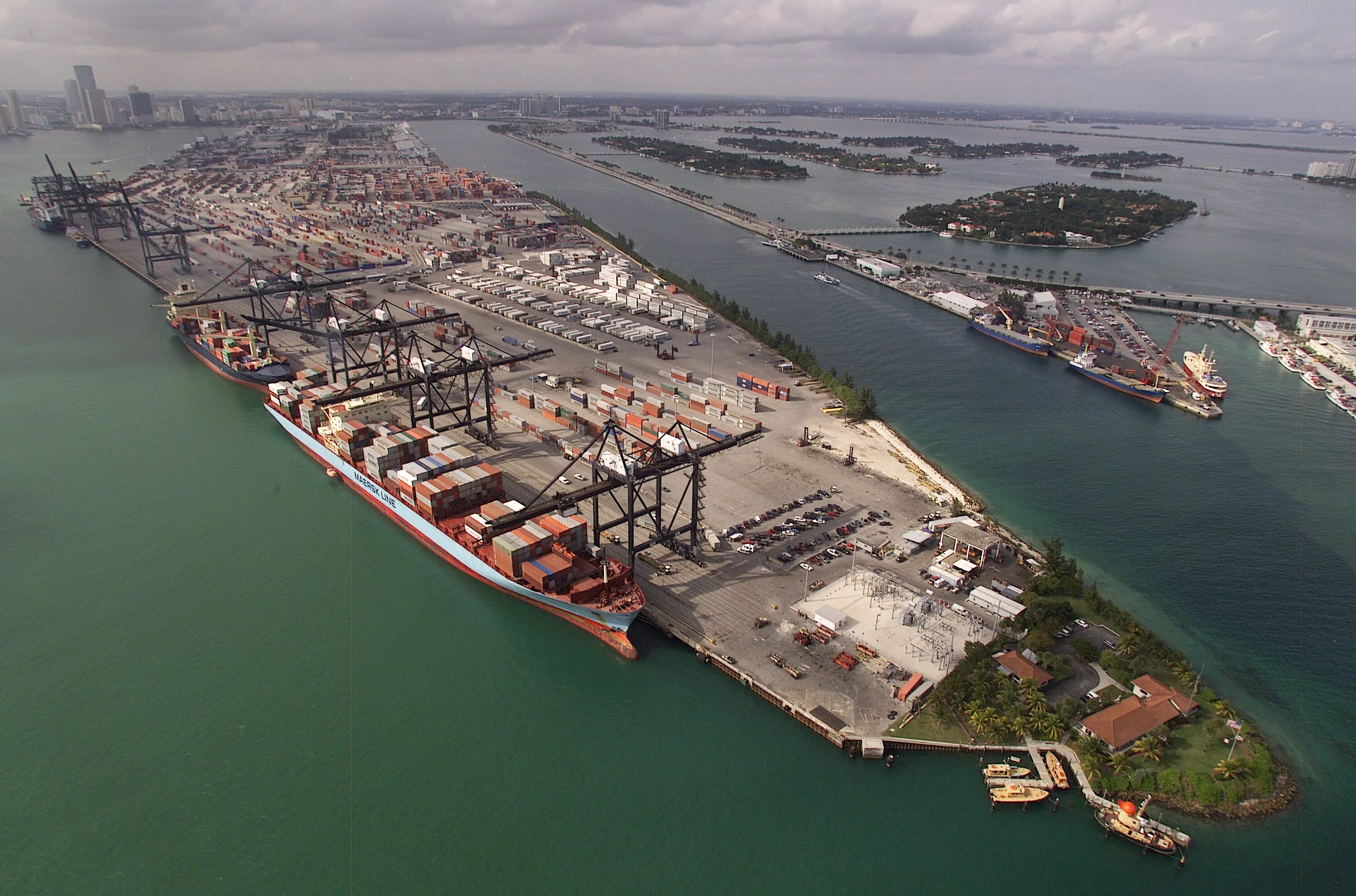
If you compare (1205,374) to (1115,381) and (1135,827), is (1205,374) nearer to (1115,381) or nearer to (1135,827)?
(1115,381)

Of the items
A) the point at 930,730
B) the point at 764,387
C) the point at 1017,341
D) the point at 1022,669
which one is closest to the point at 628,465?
the point at 930,730

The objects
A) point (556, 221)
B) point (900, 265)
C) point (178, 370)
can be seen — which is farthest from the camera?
point (556, 221)

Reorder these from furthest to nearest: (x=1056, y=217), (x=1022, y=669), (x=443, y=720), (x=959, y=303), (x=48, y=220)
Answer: (x=1056, y=217) → (x=48, y=220) → (x=959, y=303) → (x=1022, y=669) → (x=443, y=720)

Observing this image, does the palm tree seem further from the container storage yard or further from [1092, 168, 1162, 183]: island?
[1092, 168, 1162, 183]: island

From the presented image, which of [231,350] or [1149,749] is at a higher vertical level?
[231,350]

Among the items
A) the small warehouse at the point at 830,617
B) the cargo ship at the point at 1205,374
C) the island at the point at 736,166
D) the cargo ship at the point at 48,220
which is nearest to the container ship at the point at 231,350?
the small warehouse at the point at 830,617

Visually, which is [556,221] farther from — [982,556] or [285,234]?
[982,556]

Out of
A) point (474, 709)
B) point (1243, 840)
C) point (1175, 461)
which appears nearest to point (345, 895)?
point (474, 709)

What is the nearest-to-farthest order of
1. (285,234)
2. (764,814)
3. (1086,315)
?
(764,814) < (1086,315) < (285,234)
